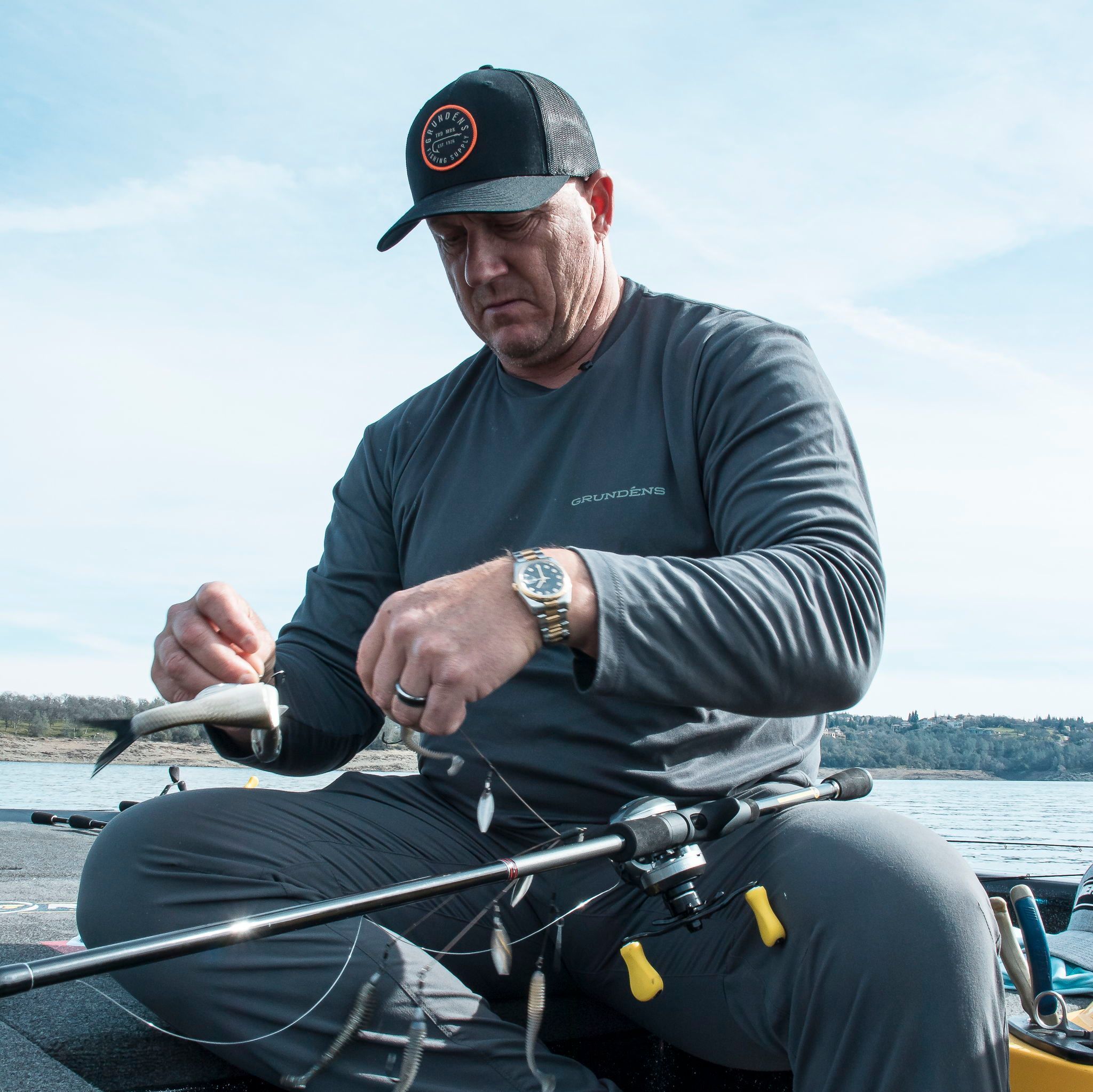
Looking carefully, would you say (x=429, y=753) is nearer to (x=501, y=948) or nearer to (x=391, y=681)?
(x=501, y=948)

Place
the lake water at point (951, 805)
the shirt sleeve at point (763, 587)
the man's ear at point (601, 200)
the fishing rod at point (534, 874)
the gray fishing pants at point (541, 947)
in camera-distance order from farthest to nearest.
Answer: the lake water at point (951, 805) < the man's ear at point (601, 200) < the shirt sleeve at point (763, 587) < the gray fishing pants at point (541, 947) < the fishing rod at point (534, 874)

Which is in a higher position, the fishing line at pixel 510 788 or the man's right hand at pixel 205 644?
the man's right hand at pixel 205 644

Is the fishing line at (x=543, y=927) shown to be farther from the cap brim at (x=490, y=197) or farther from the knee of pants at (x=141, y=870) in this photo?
the cap brim at (x=490, y=197)

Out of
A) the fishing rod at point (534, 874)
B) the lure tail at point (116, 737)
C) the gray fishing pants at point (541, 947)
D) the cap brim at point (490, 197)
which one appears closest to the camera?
the fishing rod at point (534, 874)

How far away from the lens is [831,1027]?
139 centimetres

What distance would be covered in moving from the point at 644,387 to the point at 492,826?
1.04 meters

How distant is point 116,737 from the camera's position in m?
1.80

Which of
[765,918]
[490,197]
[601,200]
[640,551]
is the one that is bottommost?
[765,918]

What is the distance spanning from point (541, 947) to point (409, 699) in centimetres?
84

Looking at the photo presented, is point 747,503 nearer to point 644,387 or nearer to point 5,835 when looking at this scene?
point 644,387

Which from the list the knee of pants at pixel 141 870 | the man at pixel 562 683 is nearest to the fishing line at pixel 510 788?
the man at pixel 562 683

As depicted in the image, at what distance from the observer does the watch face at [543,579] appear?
1.44 meters

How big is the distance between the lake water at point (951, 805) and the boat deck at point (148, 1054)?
0.51 metres

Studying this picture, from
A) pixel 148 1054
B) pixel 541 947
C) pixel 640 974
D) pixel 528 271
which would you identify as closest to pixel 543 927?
pixel 541 947
